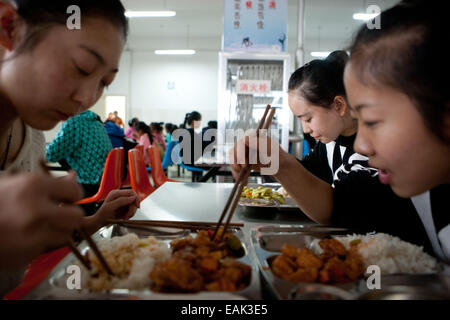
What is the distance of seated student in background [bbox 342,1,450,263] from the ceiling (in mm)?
7688

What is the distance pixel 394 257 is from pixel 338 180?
0.66 meters

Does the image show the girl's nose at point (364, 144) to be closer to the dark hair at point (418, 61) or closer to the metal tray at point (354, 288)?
the dark hair at point (418, 61)

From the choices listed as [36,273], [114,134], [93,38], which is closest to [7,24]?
[93,38]

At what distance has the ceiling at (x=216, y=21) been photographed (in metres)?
8.95

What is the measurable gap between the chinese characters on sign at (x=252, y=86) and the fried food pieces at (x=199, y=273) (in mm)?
3982

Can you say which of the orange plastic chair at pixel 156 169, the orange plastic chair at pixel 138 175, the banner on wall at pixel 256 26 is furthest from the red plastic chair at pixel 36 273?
the banner on wall at pixel 256 26

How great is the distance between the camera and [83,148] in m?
3.23

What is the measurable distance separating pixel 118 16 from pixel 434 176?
37.6 inches

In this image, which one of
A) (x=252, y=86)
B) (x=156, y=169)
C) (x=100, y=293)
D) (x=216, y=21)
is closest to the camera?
(x=100, y=293)

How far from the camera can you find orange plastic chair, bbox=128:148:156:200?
120 inches

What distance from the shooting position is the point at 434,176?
803 millimetres

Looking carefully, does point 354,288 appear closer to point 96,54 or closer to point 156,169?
point 96,54
